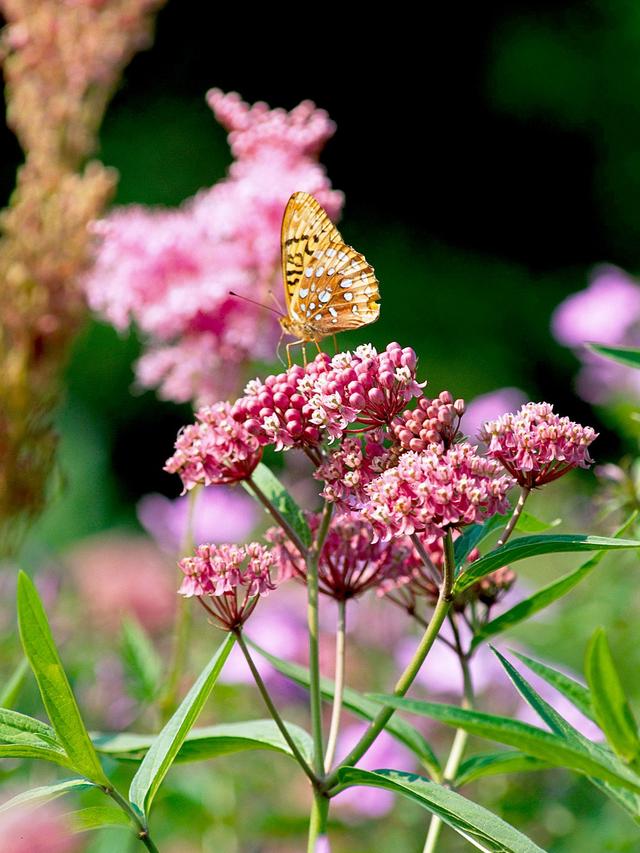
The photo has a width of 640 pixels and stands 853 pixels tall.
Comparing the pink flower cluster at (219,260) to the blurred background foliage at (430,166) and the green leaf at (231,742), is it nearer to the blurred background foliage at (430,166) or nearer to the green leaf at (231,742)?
the green leaf at (231,742)

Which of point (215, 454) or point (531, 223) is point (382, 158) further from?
point (215, 454)

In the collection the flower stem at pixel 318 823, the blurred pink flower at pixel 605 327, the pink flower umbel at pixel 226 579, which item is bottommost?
the flower stem at pixel 318 823

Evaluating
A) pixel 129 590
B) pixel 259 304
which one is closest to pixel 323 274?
pixel 259 304

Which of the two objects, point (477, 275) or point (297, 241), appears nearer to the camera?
point (297, 241)

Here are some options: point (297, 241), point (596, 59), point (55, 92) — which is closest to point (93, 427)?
point (596, 59)

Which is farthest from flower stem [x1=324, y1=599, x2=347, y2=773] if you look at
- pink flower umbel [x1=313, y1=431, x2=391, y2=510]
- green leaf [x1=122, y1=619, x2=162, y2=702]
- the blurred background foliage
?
the blurred background foliage

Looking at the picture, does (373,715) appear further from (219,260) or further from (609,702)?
(219,260)

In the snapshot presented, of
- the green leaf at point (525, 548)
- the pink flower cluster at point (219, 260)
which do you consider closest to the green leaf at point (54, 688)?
the green leaf at point (525, 548)
